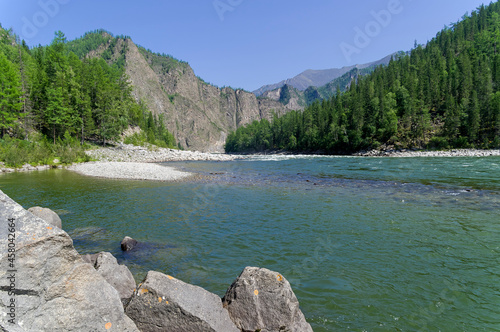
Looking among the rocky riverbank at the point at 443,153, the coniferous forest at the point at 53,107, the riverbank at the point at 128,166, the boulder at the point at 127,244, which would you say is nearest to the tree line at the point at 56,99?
the coniferous forest at the point at 53,107

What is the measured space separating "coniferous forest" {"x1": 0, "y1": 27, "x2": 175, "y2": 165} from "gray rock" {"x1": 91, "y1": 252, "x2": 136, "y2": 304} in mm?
41759

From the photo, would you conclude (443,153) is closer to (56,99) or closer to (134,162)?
(134,162)

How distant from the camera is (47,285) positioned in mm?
3094

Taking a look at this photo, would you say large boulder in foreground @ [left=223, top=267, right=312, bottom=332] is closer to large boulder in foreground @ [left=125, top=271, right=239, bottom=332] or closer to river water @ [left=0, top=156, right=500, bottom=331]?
large boulder in foreground @ [left=125, top=271, right=239, bottom=332]

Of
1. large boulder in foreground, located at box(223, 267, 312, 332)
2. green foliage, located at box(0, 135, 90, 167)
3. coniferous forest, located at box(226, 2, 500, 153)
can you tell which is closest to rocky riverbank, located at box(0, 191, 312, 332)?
large boulder in foreground, located at box(223, 267, 312, 332)

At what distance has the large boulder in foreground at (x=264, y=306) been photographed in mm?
4609

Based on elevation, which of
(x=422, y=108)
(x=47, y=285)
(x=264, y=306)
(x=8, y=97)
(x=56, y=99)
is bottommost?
(x=264, y=306)

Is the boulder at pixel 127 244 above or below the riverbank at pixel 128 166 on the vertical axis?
below

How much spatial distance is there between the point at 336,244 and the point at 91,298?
8.37 m

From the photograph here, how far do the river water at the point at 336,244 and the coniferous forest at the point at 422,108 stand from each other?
241 feet

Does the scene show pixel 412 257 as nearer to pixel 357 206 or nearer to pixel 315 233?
pixel 315 233

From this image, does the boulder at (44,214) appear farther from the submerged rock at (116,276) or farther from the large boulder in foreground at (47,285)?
the large boulder in foreground at (47,285)

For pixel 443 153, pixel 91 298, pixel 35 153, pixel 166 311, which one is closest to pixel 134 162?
pixel 35 153

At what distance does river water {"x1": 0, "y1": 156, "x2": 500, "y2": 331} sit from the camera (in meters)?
6.02
